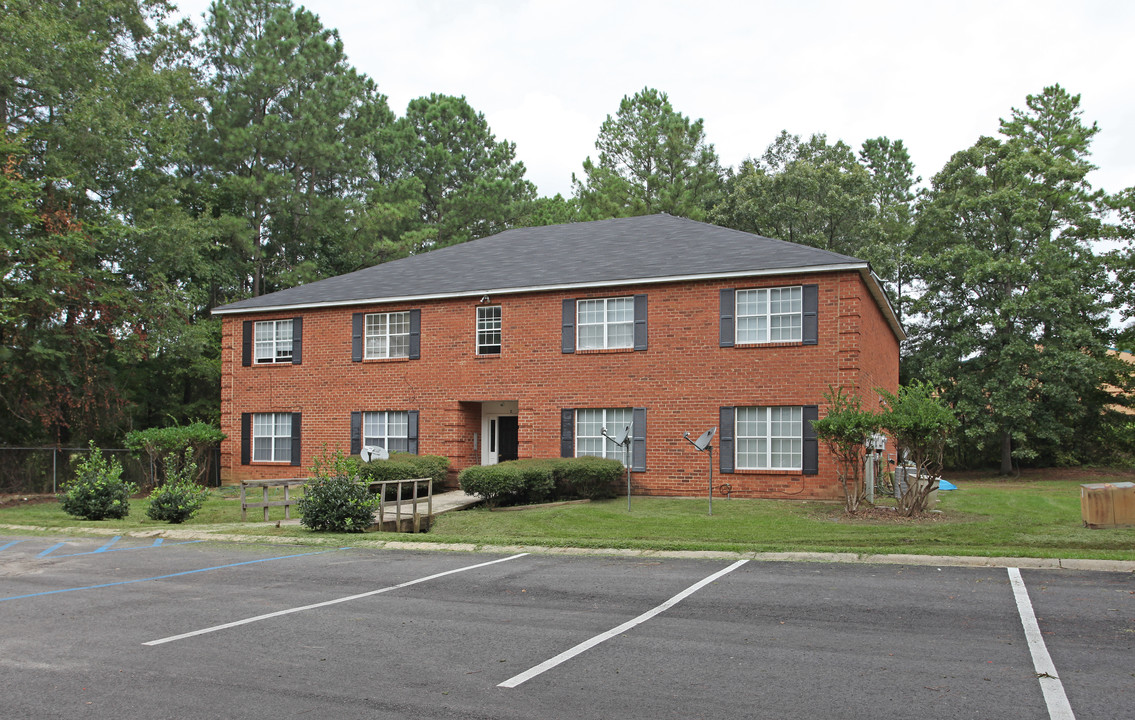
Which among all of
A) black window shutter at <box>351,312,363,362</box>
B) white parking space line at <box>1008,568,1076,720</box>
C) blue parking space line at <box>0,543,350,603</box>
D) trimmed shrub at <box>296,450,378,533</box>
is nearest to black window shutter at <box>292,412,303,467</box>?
black window shutter at <box>351,312,363,362</box>

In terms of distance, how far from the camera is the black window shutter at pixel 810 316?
1992cm

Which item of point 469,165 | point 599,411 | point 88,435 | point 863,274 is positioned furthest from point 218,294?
Answer: point 863,274

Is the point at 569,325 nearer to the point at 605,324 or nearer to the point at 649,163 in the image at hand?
the point at 605,324

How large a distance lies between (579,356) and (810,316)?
5.92 meters

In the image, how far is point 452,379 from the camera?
23.6 m

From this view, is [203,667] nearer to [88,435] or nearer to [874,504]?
[874,504]

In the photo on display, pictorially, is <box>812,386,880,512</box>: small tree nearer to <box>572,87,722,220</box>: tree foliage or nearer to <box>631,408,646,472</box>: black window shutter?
<box>631,408,646,472</box>: black window shutter

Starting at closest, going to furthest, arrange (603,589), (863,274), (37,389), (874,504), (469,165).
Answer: (603,589) < (874,504) < (863,274) < (37,389) < (469,165)

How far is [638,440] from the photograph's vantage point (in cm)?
2142

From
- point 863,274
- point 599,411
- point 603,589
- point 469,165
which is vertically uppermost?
point 469,165

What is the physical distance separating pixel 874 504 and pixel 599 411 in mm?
7450

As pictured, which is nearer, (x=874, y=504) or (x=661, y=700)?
(x=661, y=700)

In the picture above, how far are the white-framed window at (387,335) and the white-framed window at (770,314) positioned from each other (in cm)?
961

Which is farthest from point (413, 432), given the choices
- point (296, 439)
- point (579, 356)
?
point (579, 356)
